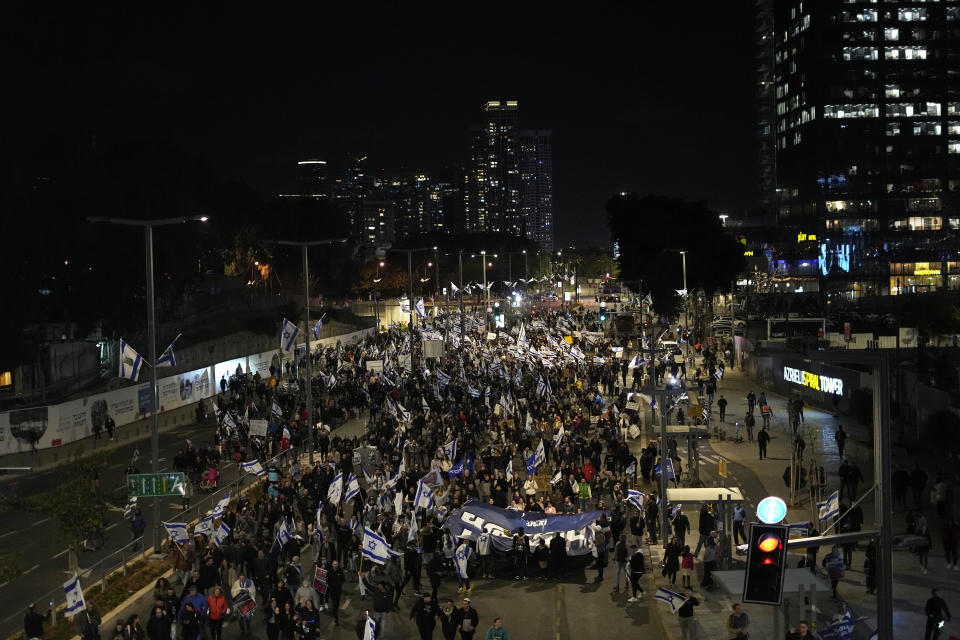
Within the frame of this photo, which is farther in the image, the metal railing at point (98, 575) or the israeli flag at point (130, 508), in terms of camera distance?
the israeli flag at point (130, 508)

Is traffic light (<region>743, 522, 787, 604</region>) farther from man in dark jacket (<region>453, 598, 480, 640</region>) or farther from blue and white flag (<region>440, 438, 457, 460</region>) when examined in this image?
blue and white flag (<region>440, 438, 457, 460</region>)

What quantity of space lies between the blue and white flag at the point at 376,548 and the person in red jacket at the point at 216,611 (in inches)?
117

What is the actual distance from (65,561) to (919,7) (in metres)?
127

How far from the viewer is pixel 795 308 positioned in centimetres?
11806

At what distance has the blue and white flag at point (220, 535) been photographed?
19.7 m

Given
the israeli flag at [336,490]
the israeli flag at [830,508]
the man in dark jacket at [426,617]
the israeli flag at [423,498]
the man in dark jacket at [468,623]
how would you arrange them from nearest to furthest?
the man in dark jacket at [468,623] → the man in dark jacket at [426,617] → the israeli flag at [830,508] → the israeli flag at [423,498] → the israeli flag at [336,490]

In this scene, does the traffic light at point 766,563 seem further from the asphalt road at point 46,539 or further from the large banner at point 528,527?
the asphalt road at point 46,539

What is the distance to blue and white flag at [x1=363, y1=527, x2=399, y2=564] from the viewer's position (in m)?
18.4

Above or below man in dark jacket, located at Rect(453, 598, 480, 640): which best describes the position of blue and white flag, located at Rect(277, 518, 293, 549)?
above

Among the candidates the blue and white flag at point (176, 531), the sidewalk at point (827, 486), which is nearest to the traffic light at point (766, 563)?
the sidewalk at point (827, 486)

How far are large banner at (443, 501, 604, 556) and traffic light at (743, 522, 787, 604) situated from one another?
37.2ft

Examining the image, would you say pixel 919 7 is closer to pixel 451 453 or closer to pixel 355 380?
pixel 355 380

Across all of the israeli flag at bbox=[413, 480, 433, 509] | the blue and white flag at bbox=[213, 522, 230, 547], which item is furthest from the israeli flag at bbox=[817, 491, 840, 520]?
the blue and white flag at bbox=[213, 522, 230, 547]

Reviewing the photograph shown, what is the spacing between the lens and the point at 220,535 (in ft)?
64.8
